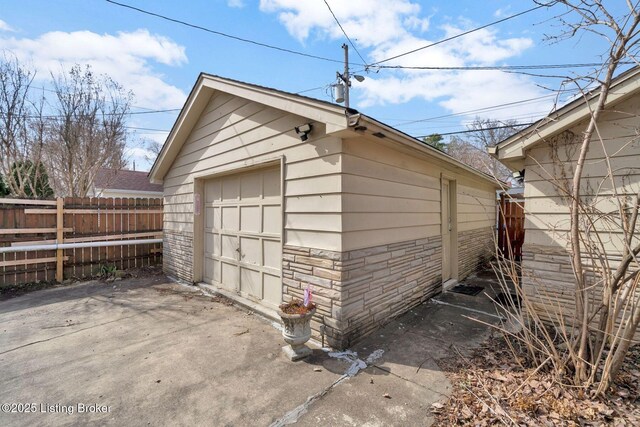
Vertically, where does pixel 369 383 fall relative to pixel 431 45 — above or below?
below

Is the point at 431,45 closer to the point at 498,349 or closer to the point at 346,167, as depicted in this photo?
the point at 346,167

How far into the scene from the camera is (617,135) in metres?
3.16

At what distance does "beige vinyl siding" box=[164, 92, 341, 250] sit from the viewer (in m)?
3.21

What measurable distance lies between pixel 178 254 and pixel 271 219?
3521 mm

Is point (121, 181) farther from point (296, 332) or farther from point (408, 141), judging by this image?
point (408, 141)

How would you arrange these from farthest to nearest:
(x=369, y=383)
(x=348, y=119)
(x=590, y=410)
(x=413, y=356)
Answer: (x=413, y=356) < (x=348, y=119) < (x=369, y=383) < (x=590, y=410)

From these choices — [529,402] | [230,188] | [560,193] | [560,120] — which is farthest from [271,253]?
[560,120]

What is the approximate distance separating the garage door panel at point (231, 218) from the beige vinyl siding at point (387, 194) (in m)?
2.49

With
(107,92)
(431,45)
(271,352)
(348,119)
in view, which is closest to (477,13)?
(431,45)

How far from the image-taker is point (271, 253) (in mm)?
4184

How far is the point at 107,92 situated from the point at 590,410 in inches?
510

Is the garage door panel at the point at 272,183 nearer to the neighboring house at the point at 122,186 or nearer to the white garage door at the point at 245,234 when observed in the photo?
the white garage door at the point at 245,234

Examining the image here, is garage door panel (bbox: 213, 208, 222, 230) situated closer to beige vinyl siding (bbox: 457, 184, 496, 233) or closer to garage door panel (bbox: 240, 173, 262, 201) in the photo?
garage door panel (bbox: 240, 173, 262, 201)

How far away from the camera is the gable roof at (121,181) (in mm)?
13438
